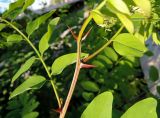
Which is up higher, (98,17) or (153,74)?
(98,17)

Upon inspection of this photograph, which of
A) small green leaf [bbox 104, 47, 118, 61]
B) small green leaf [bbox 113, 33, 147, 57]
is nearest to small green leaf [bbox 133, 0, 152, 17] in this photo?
small green leaf [bbox 113, 33, 147, 57]

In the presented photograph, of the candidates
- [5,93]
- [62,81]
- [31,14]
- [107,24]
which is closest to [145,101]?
[107,24]

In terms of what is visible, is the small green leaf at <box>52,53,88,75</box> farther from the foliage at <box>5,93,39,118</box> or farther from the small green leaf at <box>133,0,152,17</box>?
the foliage at <box>5,93,39,118</box>

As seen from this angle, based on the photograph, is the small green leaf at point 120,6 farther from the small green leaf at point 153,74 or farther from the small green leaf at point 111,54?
the small green leaf at point 153,74

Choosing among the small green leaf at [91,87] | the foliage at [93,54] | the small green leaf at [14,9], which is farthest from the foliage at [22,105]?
the small green leaf at [14,9]

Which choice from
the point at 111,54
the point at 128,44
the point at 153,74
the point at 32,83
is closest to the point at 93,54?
the point at 128,44

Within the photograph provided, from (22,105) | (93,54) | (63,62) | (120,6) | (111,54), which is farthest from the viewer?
(22,105)

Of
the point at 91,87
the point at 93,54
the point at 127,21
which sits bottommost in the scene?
the point at 91,87

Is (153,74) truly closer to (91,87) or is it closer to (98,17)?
(91,87)

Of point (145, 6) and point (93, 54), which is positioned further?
point (93, 54)
